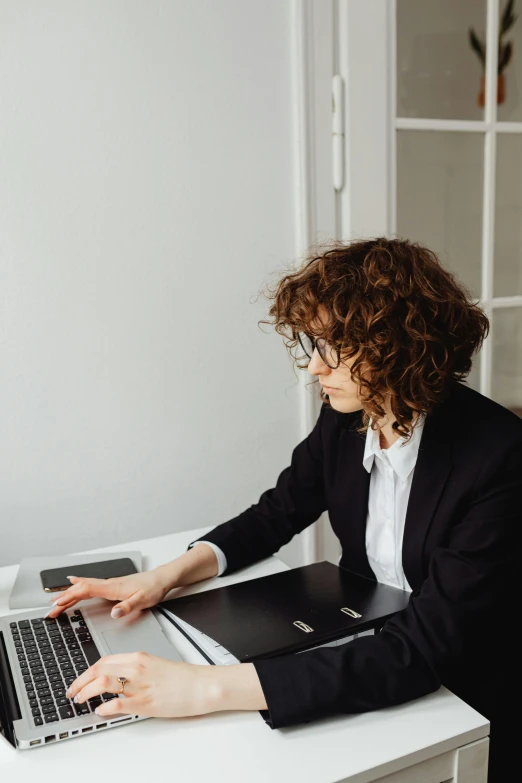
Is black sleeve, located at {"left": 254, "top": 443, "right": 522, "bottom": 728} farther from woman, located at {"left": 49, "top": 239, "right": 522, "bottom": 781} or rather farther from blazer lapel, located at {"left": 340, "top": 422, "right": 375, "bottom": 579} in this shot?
blazer lapel, located at {"left": 340, "top": 422, "right": 375, "bottom": 579}

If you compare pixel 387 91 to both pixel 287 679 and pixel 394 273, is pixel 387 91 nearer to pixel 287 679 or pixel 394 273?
pixel 394 273

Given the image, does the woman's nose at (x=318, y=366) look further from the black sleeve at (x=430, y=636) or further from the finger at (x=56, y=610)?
the finger at (x=56, y=610)

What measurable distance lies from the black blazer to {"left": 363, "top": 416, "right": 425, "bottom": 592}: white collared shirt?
19 millimetres

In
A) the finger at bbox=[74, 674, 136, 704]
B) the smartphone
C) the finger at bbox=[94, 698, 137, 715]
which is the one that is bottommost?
the smartphone

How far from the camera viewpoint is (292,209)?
1.87 m

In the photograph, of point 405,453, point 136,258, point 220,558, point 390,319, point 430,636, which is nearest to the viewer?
point 430,636

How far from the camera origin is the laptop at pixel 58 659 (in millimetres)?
851

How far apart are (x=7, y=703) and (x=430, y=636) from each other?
546 millimetres

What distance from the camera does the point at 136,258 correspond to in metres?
1.70

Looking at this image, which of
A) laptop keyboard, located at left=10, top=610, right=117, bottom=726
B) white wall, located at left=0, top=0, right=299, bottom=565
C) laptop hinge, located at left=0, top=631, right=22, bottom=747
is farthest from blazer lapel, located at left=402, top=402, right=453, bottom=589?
white wall, located at left=0, top=0, right=299, bottom=565

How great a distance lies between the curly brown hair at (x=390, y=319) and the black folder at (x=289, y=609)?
0.26 m

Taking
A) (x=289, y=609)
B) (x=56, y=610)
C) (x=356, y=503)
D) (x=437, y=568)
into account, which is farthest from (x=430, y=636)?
(x=56, y=610)

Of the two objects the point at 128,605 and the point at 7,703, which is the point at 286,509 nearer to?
the point at 128,605

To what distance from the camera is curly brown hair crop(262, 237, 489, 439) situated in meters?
1.07
